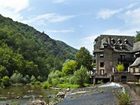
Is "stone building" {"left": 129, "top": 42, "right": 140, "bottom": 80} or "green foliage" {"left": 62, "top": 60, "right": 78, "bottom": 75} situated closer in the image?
"stone building" {"left": 129, "top": 42, "right": 140, "bottom": 80}

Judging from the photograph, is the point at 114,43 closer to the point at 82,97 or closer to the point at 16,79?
the point at 82,97

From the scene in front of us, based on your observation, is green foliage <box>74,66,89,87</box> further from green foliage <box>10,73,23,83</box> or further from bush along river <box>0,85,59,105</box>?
green foliage <box>10,73,23,83</box>

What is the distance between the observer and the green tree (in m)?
108

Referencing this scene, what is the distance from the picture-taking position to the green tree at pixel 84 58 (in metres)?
108

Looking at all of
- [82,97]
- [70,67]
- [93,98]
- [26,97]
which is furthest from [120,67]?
[93,98]

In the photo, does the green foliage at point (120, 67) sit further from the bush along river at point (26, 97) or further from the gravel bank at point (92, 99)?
the gravel bank at point (92, 99)

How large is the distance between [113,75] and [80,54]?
2149 cm

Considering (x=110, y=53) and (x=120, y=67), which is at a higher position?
(x=110, y=53)

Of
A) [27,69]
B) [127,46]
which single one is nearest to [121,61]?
[127,46]

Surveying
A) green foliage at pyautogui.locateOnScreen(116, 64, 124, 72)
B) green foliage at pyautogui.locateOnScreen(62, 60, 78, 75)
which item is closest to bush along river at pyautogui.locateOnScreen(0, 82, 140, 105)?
green foliage at pyautogui.locateOnScreen(116, 64, 124, 72)

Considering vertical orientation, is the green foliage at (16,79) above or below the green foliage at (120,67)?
below

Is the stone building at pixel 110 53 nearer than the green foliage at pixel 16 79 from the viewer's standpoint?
Yes

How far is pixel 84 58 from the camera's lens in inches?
4289

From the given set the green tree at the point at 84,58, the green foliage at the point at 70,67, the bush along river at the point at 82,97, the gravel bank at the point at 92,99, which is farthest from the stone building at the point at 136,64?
the gravel bank at the point at 92,99
